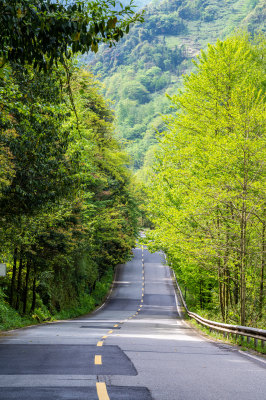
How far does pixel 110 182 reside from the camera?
4531cm

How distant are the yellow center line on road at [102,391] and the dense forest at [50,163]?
4192 millimetres

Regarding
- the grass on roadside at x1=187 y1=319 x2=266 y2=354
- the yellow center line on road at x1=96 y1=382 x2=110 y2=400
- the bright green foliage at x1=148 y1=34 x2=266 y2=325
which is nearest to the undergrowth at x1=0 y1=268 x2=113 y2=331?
the bright green foliage at x1=148 y1=34 x2=266 y2=325

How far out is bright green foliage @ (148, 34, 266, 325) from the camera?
17078mm

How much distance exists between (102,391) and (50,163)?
31.0 ft

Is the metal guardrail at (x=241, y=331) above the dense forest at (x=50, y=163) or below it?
below

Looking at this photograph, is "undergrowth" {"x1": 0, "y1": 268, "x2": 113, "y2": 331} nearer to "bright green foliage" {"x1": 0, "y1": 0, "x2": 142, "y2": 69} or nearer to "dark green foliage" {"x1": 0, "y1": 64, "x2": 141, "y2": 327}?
"dark green foliage" {"x1": 0, "y1": 64, "x2": 141, "y2": 327}

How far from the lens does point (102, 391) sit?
6727 millimetres

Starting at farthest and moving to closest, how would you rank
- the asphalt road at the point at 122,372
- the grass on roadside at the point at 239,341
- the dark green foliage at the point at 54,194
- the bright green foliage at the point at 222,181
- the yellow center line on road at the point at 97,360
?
1. the bright green foliage at the point at 222,181
2. the grass on roadside at the point at 239,341
3. the dark green foliage at the point at 54,194
4. the yellow center line on road at the point at 97,360
5. the asphalt road at the point at 122,372

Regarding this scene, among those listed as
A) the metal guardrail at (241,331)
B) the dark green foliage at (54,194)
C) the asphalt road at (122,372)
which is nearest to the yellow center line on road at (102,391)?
the asphalt road at (122,372)

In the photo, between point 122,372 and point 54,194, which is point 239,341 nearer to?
point 54,194

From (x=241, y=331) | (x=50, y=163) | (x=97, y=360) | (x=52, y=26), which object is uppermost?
(x=50, y=163)

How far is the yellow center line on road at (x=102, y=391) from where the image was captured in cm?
634

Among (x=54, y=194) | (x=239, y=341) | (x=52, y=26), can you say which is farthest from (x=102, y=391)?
(x=239, y=341)

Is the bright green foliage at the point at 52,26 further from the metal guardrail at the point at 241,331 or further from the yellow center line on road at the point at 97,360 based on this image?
the metal guardrail at the point at 241,331
